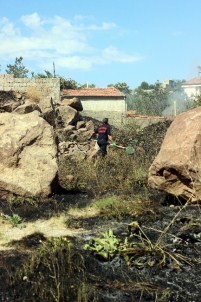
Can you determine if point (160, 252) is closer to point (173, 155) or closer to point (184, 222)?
point (184, 222)

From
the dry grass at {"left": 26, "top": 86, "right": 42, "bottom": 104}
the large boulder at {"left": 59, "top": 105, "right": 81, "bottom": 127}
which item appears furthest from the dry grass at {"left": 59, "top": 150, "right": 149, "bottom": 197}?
the dry grass at {"left": 26, "top": 86, "right": 42, "bottom": 104}

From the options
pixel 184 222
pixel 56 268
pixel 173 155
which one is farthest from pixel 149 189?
pixel 56 268

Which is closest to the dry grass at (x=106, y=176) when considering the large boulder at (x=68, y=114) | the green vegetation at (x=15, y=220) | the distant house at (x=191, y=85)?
the green vegetation at (x=15, y=220)

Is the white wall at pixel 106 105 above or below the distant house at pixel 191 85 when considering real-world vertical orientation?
below

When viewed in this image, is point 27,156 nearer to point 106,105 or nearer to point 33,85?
point 33,85

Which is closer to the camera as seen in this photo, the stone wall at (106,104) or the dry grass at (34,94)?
the dry grass at (34,94)

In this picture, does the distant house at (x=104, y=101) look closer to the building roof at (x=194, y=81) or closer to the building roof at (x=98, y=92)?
the building roof at (x=98, y=92)

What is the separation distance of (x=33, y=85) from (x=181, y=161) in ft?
37.1

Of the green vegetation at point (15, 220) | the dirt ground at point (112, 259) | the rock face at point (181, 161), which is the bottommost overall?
the dirt ground at point (112, 259)

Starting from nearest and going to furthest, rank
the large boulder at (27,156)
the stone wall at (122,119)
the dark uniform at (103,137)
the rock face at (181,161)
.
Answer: the rock face at (181,161) < the large boulder at (27,156) < the dark uniform at (103,137) < the stone wall at (122,119)

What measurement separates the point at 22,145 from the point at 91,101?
19988mm

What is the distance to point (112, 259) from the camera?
4.91 m

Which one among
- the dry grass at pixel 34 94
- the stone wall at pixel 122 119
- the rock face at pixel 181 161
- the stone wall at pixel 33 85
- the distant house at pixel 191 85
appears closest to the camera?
the rock face at pixel 181 161

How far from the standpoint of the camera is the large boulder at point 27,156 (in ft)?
24.9
